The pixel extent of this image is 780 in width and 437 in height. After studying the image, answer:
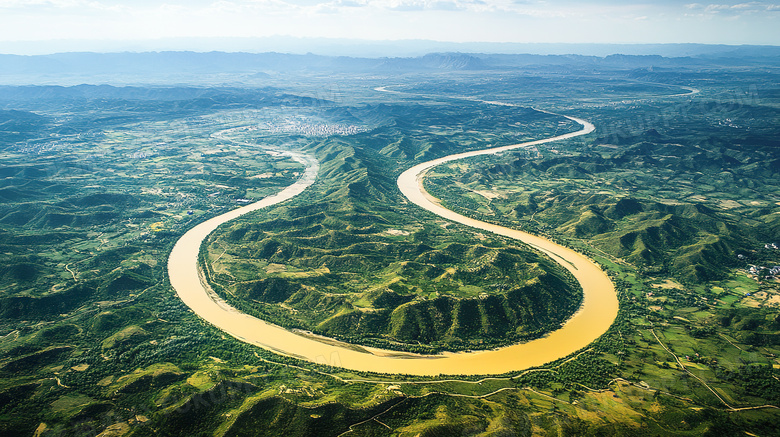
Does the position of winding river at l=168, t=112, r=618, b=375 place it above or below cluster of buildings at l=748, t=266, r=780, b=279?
below

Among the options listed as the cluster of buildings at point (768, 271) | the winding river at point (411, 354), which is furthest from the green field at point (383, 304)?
the winding river at point (411, 354)

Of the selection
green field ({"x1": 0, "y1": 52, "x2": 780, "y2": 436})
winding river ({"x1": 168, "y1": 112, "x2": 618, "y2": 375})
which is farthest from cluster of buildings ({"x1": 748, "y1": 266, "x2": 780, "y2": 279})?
winding river ({"x1": 168, "y1": 112, "x2": 618, "y2": 375})

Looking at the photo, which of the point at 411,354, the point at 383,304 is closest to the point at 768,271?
the point at 411,354

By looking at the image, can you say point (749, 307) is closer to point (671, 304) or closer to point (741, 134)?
point (671, 304)

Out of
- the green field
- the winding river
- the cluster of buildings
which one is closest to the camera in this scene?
the green field

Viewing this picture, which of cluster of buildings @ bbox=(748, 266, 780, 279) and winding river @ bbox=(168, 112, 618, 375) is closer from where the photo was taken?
winding river @ bbox=(168, 112, 618, 375)

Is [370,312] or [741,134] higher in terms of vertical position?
[741,134]

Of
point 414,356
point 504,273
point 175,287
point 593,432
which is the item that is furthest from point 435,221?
point 593,432

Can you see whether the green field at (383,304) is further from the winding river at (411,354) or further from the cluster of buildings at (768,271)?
the winding river at (411,354)

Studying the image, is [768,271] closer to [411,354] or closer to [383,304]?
[411,354]

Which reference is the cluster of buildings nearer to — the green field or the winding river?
the green field

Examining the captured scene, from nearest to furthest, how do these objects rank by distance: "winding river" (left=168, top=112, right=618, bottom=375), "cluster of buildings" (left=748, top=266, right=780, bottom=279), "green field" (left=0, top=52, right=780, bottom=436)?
"green field" (left=0, top=52, right=780, bottom=436)
"winding river" (left=168, top=112, right=618, bottom=375)
"cluster of buildings" (left=748, top=266, right=780, bottom=279)
